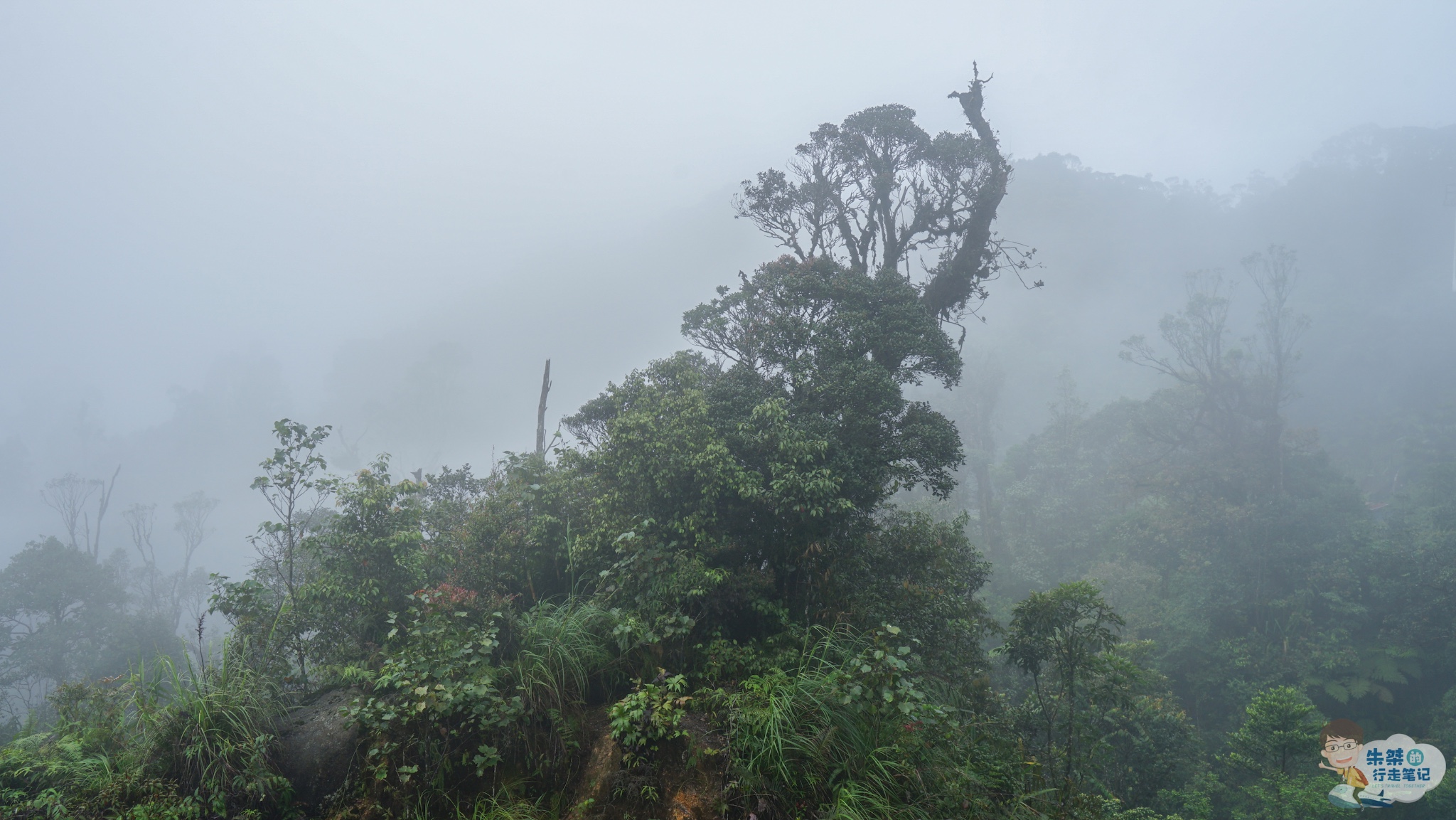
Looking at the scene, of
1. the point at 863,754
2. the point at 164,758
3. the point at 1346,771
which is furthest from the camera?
the point at 1346,771

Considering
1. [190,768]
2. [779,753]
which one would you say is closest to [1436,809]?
[779,753]

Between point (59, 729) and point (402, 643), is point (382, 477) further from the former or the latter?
point (59, 729)

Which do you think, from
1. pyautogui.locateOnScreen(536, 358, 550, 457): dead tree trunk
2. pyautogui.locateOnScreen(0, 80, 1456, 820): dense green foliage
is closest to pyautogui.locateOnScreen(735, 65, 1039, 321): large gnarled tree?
pyautogui.locateOnScreen(0, 80, 1456, 820): dense green foliage

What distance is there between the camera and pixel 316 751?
5.58 m

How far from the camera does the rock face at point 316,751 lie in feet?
17.6

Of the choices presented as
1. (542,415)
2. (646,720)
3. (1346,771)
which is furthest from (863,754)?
(542,415)

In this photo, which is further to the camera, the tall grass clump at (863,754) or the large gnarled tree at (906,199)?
the large gnarled tree at (906,199)

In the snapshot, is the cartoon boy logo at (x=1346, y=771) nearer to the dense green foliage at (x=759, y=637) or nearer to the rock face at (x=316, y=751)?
the dense green foliage at (x=759, y=637)

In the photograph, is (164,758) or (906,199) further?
(906,199)

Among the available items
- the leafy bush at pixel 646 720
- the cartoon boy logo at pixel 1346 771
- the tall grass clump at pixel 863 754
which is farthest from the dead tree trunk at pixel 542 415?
the cartoon boy logo at pixel 1346 771

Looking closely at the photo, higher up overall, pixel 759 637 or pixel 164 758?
pixel 759 637

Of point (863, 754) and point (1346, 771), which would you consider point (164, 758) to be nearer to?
point (863, 754)

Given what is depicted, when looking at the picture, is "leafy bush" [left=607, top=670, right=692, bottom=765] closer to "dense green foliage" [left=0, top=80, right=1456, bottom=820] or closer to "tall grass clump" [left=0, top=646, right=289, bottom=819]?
"dense green foliage" [left=0, top=80, right=1456, bottom=820]

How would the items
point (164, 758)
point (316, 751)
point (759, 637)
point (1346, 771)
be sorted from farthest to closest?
point (1346, 771) < point (759, 637) < point (316, 751) < point (164, 758)
